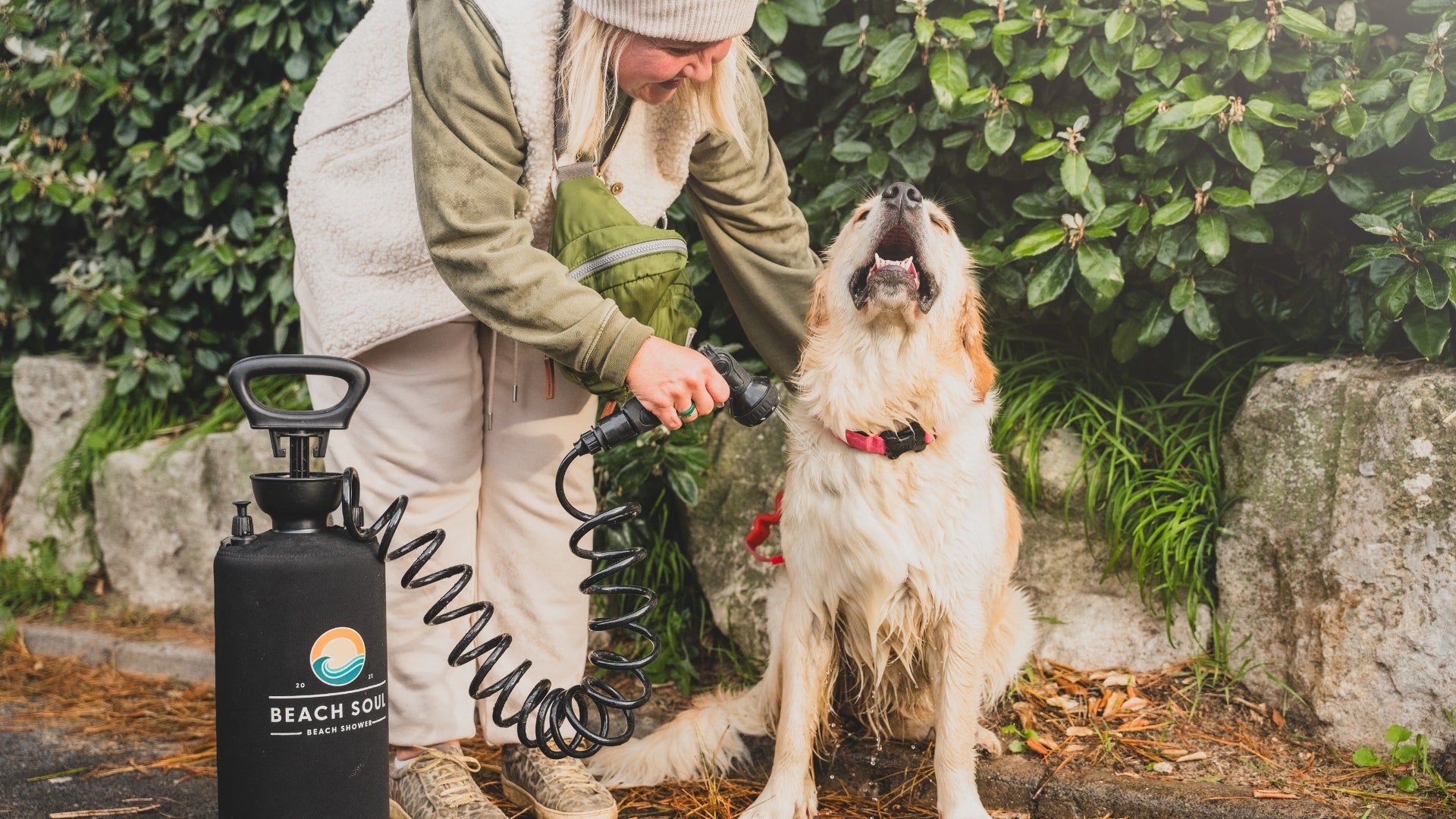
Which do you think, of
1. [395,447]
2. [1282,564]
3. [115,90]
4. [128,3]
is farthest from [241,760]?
[128,3]

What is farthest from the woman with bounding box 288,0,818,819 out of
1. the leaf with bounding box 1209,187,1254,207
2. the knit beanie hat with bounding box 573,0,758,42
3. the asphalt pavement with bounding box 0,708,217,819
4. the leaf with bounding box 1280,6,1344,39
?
the leaf with bounding box 1280,6,1344,39

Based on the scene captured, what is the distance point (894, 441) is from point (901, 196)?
560 mm

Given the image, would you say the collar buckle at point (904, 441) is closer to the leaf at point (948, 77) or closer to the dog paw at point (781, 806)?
the dog paw at point (781, 806)

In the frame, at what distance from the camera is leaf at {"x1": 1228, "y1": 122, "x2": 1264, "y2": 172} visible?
2.76 m

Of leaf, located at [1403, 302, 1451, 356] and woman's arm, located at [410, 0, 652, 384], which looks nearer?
woman's arm, located at [410, 0, 652, 384]

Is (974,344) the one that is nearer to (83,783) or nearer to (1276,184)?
(1276,184)

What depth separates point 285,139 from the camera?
408 centimetres

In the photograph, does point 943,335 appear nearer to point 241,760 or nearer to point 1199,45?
point 1199,45

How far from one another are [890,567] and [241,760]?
4.38 ft

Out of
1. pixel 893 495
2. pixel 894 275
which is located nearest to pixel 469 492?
pixel 893 495

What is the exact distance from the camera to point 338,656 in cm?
192

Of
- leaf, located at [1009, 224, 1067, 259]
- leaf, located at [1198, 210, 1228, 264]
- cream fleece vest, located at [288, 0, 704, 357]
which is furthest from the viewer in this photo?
leaf, located at [1009, 224, 1067, 259]

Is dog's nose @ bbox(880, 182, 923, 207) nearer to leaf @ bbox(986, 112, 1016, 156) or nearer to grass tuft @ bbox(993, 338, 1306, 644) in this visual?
leaf @ bbox(986, 112, 1016, 156)

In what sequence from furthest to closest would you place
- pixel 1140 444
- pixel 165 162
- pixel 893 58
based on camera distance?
pixel 165 162 → pixel 1140 444 → pixel 893 58
